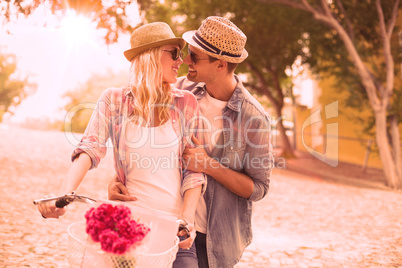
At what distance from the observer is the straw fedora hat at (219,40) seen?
10.5 ft

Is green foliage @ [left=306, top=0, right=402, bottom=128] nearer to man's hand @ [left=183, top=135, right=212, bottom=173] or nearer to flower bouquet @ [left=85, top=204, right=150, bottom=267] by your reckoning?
man's hand @ [left=183, top=135, right=212, bottom=173]

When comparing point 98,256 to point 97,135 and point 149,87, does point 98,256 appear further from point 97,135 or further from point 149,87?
point 149,87

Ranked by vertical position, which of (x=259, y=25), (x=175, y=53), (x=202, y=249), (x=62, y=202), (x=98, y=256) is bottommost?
(x=202, y=249)

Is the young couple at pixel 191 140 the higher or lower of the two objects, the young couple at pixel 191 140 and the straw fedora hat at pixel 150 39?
the lower

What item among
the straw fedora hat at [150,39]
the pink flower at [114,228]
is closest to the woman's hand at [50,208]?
the pink flower at [114,228]

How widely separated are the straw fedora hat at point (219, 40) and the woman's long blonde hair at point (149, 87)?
0.45 meters

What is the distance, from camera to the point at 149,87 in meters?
2.76

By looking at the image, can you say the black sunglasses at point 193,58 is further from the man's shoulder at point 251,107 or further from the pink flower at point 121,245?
the pink flower at point 121,245

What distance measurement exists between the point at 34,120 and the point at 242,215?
7150 centimetres

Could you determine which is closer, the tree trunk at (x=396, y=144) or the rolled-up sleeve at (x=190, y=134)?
the rolled-up sleeve at (x=190, y=134)

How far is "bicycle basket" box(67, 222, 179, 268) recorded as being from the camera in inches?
80.3

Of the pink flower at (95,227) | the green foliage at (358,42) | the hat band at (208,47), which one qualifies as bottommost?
the pink flower at (95,227)

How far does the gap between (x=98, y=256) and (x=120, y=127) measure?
865 mm

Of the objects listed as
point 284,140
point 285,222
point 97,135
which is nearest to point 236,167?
point 97,135
